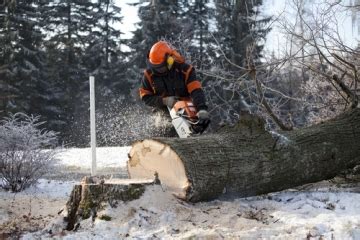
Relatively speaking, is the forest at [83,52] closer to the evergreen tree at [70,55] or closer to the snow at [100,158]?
the evergreen tree at [70,55]

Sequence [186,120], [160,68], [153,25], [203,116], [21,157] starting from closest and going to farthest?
[203,116], [186,120], [160,68], [21,157], [153,25]

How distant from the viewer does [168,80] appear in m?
6.25

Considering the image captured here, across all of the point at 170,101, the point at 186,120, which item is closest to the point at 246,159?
the point at 186,120


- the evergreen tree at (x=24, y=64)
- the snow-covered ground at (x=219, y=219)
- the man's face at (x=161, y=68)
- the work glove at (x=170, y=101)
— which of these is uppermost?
the evergreen tree at (x=24, y=64)

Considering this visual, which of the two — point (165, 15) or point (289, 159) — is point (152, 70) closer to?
point (289, 159)

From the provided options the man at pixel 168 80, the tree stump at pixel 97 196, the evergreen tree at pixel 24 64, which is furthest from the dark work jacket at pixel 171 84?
the evergreen tree at pixel 24 64

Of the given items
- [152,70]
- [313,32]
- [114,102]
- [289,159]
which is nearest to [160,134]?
[152,70]

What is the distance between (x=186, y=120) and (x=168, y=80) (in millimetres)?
830

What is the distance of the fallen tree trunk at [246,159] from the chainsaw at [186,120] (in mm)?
728

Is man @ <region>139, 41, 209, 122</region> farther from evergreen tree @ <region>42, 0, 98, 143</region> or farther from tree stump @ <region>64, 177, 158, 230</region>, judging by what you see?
evergreen tree @ <region>42, 0, 98, 143</region>

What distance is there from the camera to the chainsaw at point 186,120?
5.60 metres

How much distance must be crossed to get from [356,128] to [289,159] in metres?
1.22

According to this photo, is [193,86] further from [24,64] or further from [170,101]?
[24,64]

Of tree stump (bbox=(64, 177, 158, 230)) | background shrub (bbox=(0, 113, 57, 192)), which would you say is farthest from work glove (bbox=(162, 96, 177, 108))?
background shrub (bbox=(0, 113, 57, 192))
